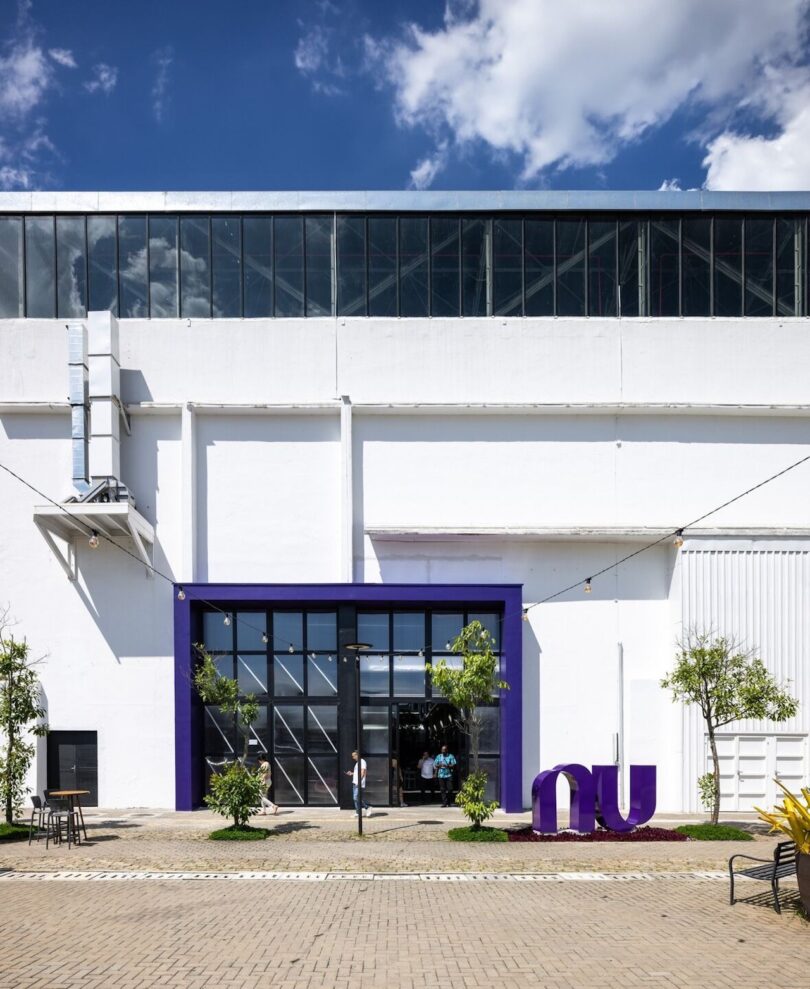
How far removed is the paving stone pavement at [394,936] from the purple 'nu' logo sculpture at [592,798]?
4344mm

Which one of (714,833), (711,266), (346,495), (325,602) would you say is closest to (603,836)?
(714,833)

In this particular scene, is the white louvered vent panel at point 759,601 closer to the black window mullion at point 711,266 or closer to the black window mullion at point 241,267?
the black window mullion at point 711,266

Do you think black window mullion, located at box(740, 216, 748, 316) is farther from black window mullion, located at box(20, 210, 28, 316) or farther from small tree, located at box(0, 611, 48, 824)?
small tree, located at box(0, 611, 48, 824)

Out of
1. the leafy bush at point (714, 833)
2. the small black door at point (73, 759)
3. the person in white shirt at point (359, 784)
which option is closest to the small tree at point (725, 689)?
the leafy bush at point (714, 833)

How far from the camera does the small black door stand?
2184cm

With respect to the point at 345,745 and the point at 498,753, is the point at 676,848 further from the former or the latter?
the point at 345,745

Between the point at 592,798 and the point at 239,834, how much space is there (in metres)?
7.16

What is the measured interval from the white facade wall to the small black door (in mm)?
348

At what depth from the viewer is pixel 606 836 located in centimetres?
1756

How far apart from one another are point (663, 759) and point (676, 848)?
5.30 meters

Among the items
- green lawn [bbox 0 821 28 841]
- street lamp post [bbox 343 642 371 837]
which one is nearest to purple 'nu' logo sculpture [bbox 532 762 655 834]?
street lamp post [bbox 343 642 371 837]

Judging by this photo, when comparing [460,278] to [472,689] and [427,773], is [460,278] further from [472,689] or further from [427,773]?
[427,773]

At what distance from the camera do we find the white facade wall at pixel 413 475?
71.8 ft

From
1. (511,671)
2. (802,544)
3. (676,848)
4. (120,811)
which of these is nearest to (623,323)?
(802,544)
